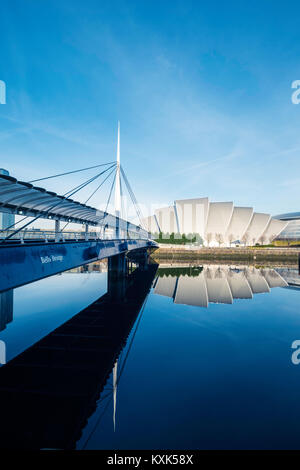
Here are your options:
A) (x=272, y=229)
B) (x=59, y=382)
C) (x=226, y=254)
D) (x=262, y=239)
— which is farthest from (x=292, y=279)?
(x=272, y=229)

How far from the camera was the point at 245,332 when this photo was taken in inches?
496

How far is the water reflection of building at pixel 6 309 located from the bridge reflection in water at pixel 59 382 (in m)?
3.45

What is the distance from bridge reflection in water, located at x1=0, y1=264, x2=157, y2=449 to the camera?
543 centimetres

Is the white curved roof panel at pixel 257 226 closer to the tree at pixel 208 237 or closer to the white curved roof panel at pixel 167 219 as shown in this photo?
the tree at pixel 208 237

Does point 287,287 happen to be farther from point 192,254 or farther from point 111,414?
point 192,254

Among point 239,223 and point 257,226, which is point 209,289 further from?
point 257,226

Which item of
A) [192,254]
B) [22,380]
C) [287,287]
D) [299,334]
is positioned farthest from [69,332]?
[192,254]

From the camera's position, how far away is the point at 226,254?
58.7m

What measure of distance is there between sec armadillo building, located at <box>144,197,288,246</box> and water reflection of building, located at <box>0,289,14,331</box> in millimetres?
66777

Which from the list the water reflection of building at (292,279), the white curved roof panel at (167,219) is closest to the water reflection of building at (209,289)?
the water reflection of building at (292,279)

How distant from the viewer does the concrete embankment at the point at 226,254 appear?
57.0 m

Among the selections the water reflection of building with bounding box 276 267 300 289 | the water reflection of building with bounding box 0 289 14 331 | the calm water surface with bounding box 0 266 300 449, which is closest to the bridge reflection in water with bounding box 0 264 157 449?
the calm water surface with bounding box 0 266 300 449
